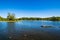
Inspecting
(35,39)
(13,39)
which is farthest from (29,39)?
(13,39)

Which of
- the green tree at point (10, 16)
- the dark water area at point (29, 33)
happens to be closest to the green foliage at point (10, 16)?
the green tree at point (10, 16)

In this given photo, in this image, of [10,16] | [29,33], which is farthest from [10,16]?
[29,33]

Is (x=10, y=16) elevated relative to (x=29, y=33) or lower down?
elevated

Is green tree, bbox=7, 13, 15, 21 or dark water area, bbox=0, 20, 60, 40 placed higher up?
green tree, bbox=7, 13, 15, 21

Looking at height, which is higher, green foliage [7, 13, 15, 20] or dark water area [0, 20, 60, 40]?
green foliage [7, 13, 15, 20]

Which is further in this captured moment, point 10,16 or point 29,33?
point 10,16

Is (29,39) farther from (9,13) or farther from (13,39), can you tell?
(9,13)

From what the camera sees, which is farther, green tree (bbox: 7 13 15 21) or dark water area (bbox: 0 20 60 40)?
green tree (bbox: 7 13 15 21)

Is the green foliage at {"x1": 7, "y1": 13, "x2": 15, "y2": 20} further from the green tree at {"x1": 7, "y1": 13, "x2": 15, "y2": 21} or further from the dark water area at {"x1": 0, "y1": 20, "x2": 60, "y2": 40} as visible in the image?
the dark water area at {"x1": 0, "y1": 20, "x2": 60, "y2": 40}

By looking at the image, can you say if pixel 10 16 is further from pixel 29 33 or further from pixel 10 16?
pixel 29 33

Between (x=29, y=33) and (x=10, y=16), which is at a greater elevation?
(x=10, y=16)

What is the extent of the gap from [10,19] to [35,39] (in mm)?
98864

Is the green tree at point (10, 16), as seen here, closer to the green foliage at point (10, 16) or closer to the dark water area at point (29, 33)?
the green foliage at point (10, 16)

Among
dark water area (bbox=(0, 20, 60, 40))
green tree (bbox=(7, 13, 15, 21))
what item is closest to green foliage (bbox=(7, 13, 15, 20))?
green tree (bbox=(7, 13, 15, 21))
